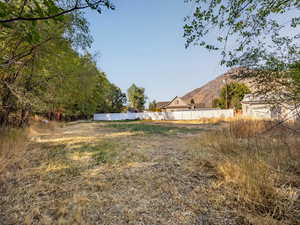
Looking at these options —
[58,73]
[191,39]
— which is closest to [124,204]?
[191,39]

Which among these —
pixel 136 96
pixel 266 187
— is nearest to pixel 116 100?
pixel 136 96

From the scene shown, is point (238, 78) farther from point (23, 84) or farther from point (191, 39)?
point (23, 84)

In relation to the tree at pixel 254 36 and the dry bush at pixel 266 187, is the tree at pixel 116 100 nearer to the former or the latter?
the tree at pixel 254 36

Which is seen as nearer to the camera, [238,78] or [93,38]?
[238,78]

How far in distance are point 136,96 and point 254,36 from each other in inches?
1249

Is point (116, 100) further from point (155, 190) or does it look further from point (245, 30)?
point (155, 190)

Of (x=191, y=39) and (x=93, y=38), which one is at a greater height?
(x=93, y=38)

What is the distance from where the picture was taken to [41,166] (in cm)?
262

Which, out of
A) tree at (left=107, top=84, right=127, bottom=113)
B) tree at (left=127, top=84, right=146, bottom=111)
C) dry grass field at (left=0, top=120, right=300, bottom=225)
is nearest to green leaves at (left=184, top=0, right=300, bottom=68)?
dry grass field at (left=0, top=120, right=300, bottom=225)

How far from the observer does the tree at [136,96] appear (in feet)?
109

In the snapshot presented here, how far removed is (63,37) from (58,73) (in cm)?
134

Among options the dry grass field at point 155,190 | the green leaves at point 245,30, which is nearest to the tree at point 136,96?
the dry grass field at point 155,190

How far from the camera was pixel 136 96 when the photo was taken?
110 feet

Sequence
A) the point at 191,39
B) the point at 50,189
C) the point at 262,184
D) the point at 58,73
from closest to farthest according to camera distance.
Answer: the point at 262,184 → the point at 50,189 → the point at 191,39 → the point at 58,73
